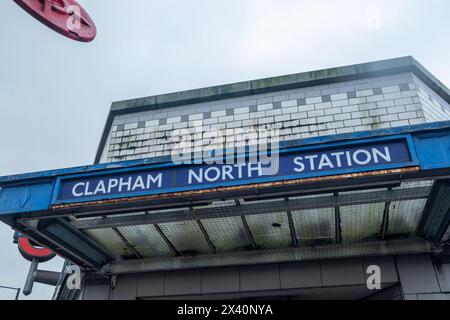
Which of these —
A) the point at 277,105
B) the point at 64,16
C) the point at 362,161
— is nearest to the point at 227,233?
the point at 362,161

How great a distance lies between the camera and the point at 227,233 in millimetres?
7797

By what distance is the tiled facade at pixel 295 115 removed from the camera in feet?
29.8

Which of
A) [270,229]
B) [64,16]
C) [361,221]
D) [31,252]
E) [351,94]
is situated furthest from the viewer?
[31,252]

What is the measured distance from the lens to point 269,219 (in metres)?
7.35

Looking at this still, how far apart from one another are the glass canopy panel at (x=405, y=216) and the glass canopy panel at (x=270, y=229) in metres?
1.77

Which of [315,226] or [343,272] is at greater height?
[315,226]

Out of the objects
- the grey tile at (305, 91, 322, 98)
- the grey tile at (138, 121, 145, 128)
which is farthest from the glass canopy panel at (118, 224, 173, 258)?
the grey tile at (305, 91, 322, 98)

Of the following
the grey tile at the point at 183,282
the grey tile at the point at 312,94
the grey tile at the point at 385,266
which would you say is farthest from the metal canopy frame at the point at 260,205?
the grey tile at the point at 312,94

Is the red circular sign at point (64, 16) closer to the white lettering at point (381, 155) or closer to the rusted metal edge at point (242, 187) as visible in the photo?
the rusted metal edge at point (242, 187)

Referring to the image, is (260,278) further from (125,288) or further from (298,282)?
(125,288)

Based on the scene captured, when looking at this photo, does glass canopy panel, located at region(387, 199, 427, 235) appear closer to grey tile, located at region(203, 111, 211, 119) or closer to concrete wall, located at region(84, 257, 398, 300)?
concrete wall, located at region(84, 257, 398, 300)

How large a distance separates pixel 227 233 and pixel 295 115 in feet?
10.9

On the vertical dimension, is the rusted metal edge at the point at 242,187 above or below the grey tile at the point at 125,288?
above
